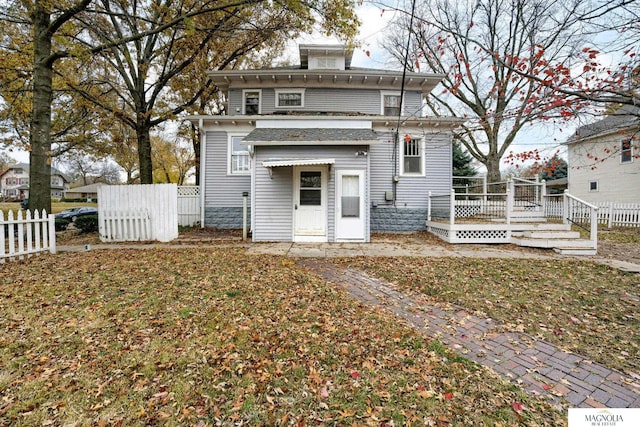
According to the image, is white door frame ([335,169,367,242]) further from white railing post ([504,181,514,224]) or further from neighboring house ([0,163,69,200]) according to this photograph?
neighboring house ([0,163,69,200])

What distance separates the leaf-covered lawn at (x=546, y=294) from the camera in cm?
320

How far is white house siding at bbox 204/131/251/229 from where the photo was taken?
1138 cm

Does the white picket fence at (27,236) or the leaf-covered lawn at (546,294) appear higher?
the white picket fence at (27,236)

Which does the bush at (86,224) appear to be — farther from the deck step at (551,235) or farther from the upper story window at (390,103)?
the deck step at (551,235)

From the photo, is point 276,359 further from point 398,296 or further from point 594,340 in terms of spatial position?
point 594,340

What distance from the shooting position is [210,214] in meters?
11.5

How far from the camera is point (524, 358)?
9.23 ft

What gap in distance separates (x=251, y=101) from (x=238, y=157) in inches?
124

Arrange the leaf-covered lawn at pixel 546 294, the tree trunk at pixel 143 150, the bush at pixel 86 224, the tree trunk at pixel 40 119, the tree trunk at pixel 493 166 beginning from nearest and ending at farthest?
the leaf-covered lawn at pixel 546 294
the tree trunk at pixel 40 119
the bush at pixel 86 224
the tree trunk at pixel 143 150
the tree trunk at pixel 493 166

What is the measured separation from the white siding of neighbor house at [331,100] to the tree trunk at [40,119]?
6.07 meters

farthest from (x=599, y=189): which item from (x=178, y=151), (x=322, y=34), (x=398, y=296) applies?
(x=178, y=151)

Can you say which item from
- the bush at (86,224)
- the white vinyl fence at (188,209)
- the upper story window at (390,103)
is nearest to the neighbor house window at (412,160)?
the upper story window at (390,103)

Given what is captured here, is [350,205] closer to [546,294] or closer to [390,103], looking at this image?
[546,294]

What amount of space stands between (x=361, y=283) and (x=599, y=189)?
869 inches
